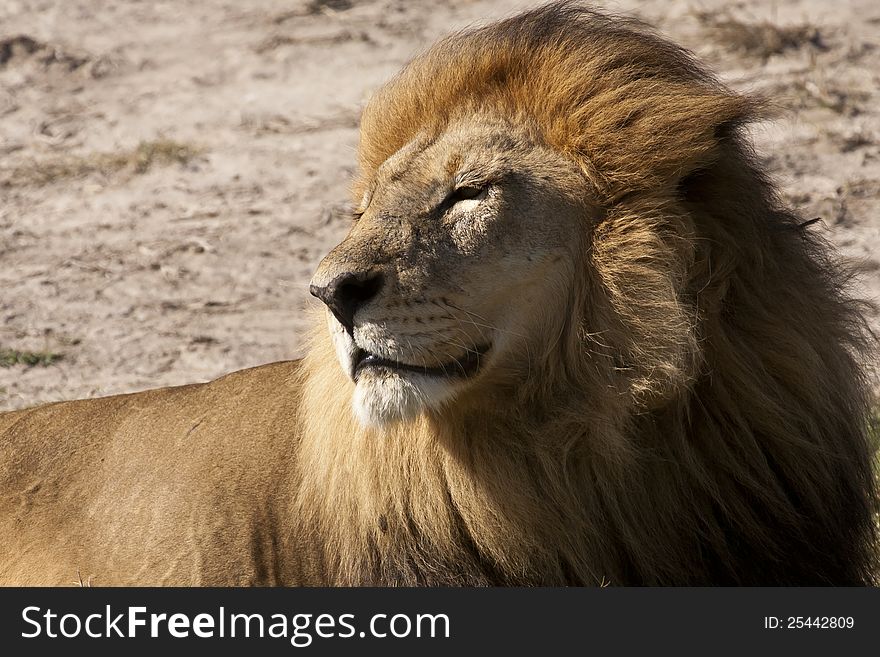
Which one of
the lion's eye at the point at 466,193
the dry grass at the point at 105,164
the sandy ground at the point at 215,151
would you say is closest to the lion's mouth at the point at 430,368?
the lion's eye at the point at 466,193

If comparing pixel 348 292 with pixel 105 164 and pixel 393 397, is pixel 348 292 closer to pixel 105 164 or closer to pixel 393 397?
pixel 393 397

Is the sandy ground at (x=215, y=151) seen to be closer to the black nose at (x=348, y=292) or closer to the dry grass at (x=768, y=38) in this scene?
the dry grass at (x=768, y=38)

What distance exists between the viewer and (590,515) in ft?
9.64

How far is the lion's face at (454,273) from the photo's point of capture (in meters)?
2.73

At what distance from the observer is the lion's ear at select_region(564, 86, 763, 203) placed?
292 cm

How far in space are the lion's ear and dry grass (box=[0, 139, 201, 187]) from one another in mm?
5184

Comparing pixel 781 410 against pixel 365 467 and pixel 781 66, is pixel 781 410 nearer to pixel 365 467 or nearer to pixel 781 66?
pixel 365 467

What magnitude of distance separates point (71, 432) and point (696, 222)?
6.05 feet

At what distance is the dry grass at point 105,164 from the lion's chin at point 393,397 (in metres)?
5.34

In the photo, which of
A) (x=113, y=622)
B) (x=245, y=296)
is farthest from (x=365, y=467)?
(x=245, y=296)

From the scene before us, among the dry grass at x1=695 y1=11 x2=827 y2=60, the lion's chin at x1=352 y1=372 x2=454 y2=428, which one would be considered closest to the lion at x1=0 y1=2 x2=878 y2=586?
the lion's chin at x1=352 y1=372 x2=454 y2=428

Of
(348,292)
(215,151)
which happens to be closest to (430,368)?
(348,292)

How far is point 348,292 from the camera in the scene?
8.92 ft

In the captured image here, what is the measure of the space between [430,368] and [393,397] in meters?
0.11
